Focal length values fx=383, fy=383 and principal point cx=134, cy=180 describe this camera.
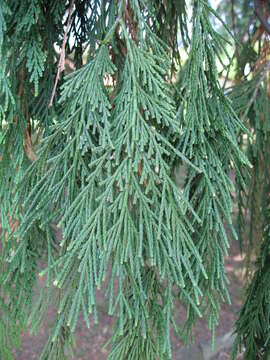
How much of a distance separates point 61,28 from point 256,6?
1254mm

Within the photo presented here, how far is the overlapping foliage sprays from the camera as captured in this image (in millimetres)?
1279

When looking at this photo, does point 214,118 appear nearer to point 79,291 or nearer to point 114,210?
point 114,210

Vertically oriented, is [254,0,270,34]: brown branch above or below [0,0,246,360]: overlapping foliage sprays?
above

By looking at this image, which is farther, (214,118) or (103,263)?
(214,118)

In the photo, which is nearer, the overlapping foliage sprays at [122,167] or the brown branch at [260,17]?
the overlapping foliage sprays at [122,167]

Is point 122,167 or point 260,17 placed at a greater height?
point 260,17

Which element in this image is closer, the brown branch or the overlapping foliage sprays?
the overlapping foliage sprays

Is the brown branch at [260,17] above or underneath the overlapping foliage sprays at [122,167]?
above

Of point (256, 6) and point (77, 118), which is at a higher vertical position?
point (256, 6)

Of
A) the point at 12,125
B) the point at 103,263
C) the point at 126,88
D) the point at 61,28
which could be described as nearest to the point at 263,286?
the point at 103,263

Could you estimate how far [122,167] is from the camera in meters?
1.28

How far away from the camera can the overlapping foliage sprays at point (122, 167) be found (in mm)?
1279

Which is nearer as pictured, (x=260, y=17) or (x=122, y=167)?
(x=122, y=167)

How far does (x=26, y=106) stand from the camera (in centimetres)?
170
